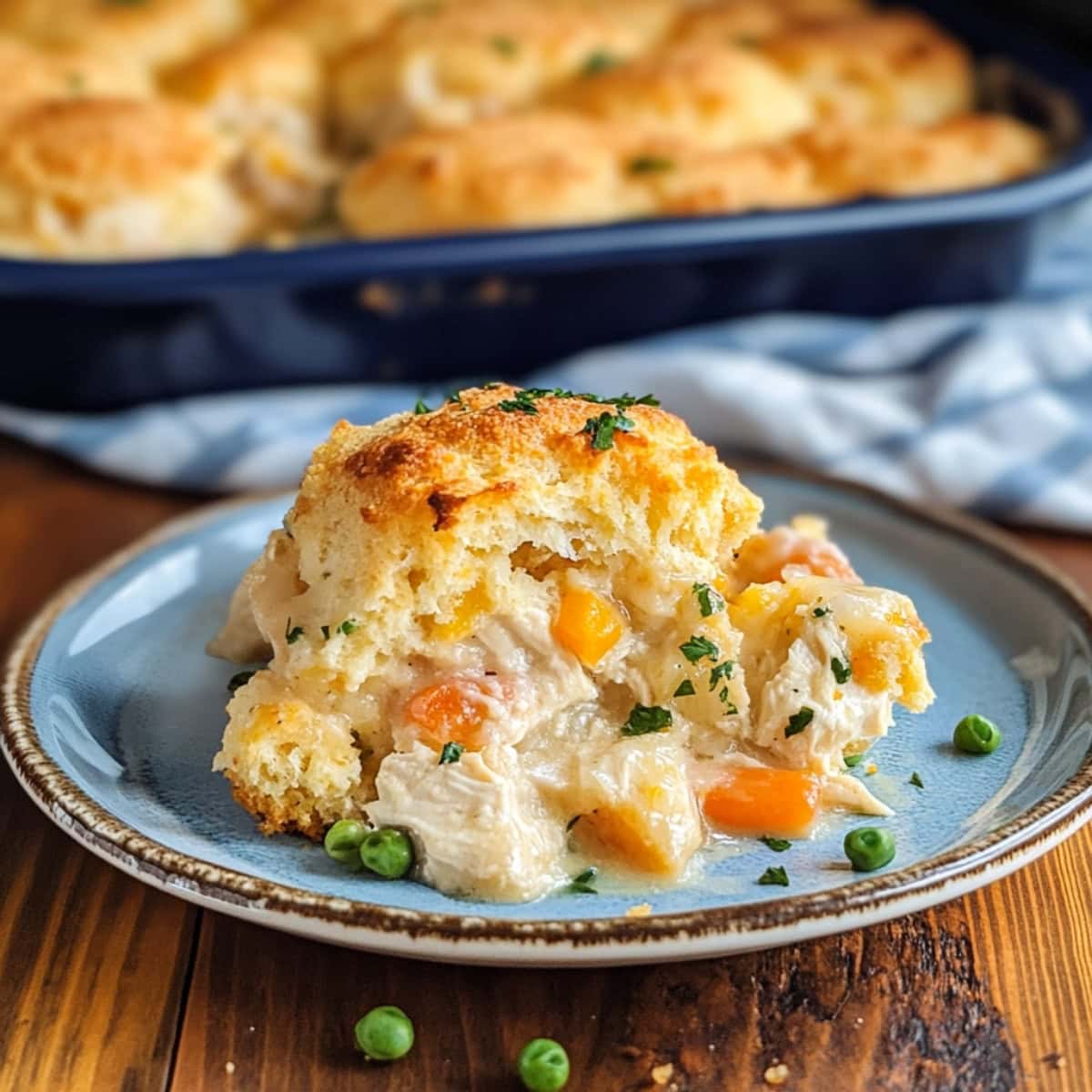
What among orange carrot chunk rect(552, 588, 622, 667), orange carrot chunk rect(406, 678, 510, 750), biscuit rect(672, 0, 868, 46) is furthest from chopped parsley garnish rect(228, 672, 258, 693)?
A: biscuit rect(672, 0, 868, 46)

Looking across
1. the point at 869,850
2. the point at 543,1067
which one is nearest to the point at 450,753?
the point at 543,1067

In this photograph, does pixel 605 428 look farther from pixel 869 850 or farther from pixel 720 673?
pixel 869 850

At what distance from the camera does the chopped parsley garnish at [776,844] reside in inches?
100

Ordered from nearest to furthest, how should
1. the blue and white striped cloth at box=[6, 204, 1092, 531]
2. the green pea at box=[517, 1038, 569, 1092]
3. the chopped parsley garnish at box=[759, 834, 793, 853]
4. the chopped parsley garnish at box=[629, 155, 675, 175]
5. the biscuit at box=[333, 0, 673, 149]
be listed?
the green pea at box=[517, 1038, 569, 1092] → the chopped parsley garnish at box=[759, 834, 793, 853] → the blue and white striped cloth at box=[6, 204, 1092, 531] → the chopped parsley garnish at box=[629, 155, 675, 175] → the biscuit at box=[333, 0, 673, 149]

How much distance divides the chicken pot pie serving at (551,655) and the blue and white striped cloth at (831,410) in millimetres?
1670

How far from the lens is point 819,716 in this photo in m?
2.71

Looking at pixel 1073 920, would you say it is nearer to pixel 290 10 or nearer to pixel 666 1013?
pixel 666 1013

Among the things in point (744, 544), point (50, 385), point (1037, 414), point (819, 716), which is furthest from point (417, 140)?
point (819, 716)

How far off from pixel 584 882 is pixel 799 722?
474mm

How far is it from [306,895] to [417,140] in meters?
3.15

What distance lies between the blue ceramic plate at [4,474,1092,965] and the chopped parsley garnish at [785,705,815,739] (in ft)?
0.60

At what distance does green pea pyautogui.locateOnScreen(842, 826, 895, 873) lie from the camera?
2443 mm

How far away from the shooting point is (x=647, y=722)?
2729mm

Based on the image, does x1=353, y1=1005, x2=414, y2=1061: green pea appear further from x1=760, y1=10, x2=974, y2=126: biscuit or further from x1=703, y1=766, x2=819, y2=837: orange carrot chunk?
x1=760, y1=10, x2=974, y2=126: biscuit
